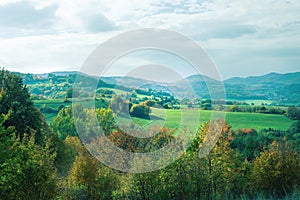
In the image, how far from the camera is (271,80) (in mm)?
93000

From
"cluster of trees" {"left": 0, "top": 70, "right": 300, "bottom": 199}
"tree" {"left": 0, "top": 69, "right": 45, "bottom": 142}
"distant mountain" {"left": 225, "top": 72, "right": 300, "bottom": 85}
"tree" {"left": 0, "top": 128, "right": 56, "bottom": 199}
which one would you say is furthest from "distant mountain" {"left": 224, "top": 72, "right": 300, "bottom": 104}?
"tree" {"left": 0, "top": 128, "right": 56, "bottom": 199}

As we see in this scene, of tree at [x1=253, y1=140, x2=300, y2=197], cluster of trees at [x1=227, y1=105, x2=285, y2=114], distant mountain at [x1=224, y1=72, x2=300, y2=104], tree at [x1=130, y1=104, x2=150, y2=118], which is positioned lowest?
tree at [x1=253, y1=140, x2=300, y2=197]

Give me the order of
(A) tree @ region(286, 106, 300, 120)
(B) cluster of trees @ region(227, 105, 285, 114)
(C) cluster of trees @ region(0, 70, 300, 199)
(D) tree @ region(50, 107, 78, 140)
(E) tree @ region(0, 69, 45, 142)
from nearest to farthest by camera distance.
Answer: (C) cluster of trees @ region(0, 70, 300, 199)
(E) tree @ region(0, 69, 45, 142)
(D) tree @ region(50, 107, 78, 140)
(A) tree @ region(286, 106, 300, 120)
(B) cluster of trees @ region(227, 105, 285, 114)

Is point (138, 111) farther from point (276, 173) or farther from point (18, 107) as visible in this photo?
point (276, 173)

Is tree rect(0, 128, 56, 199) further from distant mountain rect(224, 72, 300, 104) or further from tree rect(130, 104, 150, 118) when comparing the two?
distant mountain rect(224, 72, 300, 104)

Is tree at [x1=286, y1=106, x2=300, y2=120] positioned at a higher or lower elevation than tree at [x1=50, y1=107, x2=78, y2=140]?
higher

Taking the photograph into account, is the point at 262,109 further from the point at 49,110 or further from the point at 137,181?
the point at 137,181

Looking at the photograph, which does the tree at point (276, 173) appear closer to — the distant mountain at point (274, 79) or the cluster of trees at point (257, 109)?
the cluster of trees at point (257, 109)

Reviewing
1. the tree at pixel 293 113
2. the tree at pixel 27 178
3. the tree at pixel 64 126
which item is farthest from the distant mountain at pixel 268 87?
the tree at pixel 27 178

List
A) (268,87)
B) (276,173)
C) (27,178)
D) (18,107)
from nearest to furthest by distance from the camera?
(27,178)
(276,173)
(18,107)
(268,87)

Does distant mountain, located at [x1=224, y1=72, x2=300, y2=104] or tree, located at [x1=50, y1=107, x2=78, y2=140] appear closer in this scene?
tree, located at [x1=50, y1=107, x2=78, y2=140]

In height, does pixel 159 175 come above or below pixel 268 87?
below

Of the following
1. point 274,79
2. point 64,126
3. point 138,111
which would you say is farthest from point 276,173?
point 274,79

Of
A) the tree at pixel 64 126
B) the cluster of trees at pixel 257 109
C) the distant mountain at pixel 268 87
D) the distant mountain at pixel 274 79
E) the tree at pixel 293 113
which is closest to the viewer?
the tree at pixel 64 126
